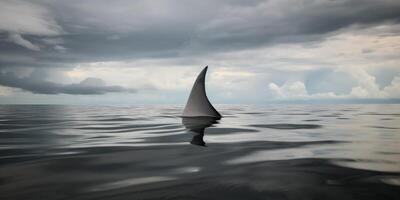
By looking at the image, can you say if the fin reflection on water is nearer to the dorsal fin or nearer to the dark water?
the dark water

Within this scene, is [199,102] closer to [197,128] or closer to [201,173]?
[197,128]

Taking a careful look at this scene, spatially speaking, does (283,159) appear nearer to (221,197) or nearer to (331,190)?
(331,190)

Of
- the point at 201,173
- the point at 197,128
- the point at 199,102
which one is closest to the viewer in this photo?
the point at 201,173

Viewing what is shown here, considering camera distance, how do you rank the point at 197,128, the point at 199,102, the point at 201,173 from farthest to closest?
1. the point at 199,102
2. the point at 197,128
3. the point at 201,173

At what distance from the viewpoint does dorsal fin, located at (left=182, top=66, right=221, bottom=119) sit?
93.4 ft

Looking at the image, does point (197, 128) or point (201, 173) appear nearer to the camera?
point (201, 173)

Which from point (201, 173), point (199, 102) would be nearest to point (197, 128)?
point (199, 102)

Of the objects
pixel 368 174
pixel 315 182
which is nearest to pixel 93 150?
pixel 315 182

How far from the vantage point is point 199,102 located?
2945 cm

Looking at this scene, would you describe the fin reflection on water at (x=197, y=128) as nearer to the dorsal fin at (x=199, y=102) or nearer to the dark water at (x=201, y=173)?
the dark water at (x=201, y=173)

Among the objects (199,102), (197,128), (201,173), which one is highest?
(199,102)

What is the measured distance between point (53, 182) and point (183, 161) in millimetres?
3214

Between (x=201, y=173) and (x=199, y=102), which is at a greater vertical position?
(x=199, y=102)

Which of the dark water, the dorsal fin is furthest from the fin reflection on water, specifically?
the dorsal fin
